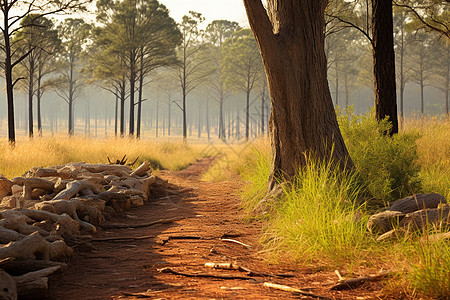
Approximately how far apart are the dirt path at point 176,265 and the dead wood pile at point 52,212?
21 centimetres

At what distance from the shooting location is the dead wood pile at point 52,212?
3.10 metres

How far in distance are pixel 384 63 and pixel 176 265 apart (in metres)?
6.50

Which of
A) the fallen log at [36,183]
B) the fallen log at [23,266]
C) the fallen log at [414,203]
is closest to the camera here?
the fallen log at [23,266]

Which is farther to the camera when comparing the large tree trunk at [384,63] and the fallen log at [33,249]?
the large tree trunk at [384,63]

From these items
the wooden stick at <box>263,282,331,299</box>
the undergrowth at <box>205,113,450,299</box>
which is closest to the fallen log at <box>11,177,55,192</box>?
the undergrowth at <box>205,113,450,299</box>

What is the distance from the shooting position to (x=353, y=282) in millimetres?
3072

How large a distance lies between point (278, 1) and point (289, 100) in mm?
1430

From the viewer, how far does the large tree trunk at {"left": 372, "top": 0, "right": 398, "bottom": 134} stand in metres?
8.12

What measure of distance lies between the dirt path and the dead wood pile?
0.21m

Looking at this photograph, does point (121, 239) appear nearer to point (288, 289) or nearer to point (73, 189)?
point (73, 189)

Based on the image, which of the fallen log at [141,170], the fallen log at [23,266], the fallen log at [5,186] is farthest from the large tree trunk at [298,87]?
the fallen log at [5,186]

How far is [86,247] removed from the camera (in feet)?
14.2

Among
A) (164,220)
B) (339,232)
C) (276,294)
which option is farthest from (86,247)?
(339,232)

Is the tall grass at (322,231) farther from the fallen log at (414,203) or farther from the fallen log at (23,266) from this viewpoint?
the fallen log at (23,266)
